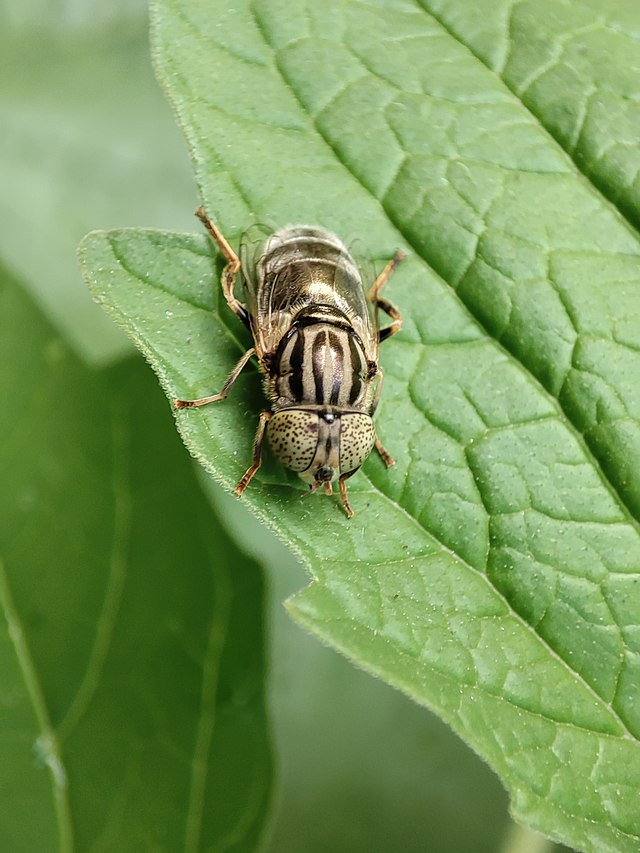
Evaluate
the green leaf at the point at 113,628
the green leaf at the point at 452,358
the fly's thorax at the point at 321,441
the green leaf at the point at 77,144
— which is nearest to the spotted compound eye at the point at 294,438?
the fly's thorax at the point at 321,441

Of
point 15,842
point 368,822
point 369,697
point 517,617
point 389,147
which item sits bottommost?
point 368,822

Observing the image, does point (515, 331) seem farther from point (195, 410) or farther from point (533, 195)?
point (195, 410)

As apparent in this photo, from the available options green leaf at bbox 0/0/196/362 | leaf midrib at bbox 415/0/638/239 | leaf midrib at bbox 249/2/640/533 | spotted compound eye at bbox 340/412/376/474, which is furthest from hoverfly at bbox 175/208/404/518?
green leaf at bbox 0/0/196/362

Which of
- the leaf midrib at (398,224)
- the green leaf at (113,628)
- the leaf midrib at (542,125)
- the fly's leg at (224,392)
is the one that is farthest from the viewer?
the green leaf at (113,628)

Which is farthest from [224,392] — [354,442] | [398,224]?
[398,224]

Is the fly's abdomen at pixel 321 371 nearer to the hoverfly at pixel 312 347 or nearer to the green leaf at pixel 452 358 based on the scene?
the hoverfly at pixel 312 347

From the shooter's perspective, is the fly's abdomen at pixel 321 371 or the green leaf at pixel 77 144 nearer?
the fly's abdomen at pixel 321 371

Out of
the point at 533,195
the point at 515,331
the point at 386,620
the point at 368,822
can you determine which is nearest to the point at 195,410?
the point at 386,620

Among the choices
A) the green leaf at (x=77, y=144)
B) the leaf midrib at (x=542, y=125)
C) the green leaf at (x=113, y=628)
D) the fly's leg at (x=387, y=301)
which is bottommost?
the green leaf at (x=113, y=628)

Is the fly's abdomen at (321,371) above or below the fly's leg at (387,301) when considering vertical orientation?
below
